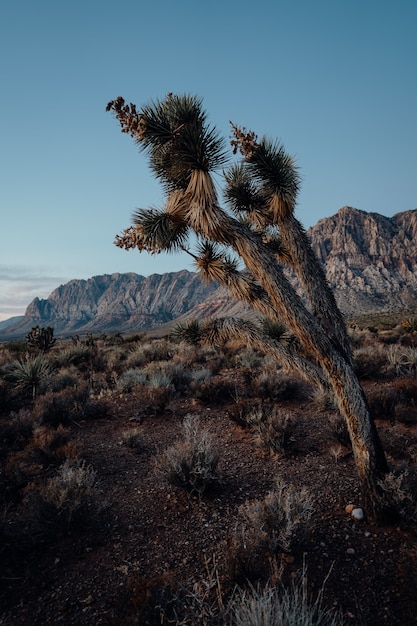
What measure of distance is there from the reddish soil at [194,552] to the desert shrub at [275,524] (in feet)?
0.40

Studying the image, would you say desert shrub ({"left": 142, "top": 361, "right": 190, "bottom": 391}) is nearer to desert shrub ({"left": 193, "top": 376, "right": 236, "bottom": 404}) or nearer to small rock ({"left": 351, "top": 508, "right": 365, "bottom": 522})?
desert shrub ({"left": 193, "top": 376, "right": 236, "bottom": 404})

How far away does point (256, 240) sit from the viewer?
478cm

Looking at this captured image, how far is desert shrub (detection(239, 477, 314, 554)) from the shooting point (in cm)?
343

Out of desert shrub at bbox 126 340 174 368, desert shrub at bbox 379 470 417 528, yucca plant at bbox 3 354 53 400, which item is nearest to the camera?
desert shrub at bbox 379 470 417 528

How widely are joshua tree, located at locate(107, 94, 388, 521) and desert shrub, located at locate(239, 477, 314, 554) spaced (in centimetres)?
104

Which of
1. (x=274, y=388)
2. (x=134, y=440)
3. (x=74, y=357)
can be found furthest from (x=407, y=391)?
(x=74, y=357)

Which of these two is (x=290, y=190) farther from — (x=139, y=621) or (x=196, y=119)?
(x=139, y=621)

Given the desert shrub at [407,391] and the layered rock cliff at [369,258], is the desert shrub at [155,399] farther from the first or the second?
the layered rock cliff at [369,258]

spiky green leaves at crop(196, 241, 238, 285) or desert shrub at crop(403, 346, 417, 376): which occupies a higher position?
spiky green leaves at crop(196, 241, 238, 285)

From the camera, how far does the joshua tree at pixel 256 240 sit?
14.1 ft

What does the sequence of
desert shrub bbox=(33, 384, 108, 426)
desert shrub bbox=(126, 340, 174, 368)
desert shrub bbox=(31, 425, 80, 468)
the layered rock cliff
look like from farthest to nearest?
the layered rock cliff → desert shrub bbox=(126, 340, 174, 368) → desert shrub bbox=(33, 384, 108, 426) → desert shrub bbox=(31, 425, 80, 468)

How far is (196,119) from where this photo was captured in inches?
204

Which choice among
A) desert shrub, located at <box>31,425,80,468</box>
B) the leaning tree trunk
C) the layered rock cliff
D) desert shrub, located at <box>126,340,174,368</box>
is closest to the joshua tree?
the leaning tree trunk

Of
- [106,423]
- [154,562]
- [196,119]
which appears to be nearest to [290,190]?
[196,119]
